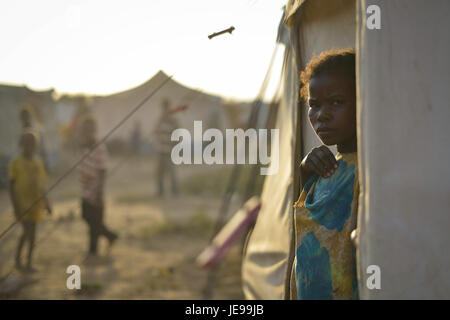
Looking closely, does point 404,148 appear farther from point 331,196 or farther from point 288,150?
point 288,150

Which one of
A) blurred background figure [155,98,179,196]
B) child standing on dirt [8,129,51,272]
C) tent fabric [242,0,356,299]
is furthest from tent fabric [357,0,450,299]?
blurred background figure [155,98,179,196]

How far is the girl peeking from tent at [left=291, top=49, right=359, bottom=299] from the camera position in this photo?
1.49m

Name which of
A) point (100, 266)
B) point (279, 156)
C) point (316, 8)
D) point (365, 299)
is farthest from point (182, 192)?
point (365, 299)

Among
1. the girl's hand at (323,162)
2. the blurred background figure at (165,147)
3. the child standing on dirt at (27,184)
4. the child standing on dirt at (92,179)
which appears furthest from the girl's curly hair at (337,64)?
the blurred background figure at (165,147)

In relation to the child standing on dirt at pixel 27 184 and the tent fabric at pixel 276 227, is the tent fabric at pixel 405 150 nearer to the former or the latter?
the tent fabric at pixel 276 227

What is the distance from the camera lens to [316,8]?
2225 mm

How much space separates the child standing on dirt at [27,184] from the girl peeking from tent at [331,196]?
3258 millimetres

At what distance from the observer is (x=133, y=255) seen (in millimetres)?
5160

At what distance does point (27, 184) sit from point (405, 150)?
3.82m

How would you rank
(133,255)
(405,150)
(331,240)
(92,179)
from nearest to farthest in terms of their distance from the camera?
(405,150) < (331,240) < (92,179) < (133,255)

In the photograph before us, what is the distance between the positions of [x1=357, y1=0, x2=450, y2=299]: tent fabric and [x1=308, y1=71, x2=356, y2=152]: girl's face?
0.46 ft

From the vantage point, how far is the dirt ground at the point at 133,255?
386cm

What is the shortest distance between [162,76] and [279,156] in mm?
1039

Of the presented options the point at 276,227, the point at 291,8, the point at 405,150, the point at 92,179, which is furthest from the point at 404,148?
the point at 92,179
